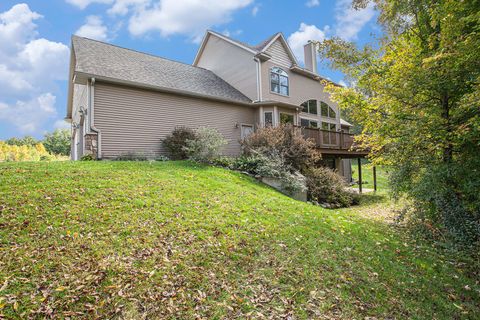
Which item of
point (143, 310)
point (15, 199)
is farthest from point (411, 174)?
point (15, 199)

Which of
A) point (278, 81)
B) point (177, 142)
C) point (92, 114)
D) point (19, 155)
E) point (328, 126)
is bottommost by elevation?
point (19, 155)

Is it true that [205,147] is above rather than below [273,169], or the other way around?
above

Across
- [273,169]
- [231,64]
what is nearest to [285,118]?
[231,64]

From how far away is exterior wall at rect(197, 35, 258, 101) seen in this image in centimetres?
1619

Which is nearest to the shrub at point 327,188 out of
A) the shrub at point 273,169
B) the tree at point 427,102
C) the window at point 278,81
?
the shrub at point 273,169

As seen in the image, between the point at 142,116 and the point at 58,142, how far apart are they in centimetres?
4264

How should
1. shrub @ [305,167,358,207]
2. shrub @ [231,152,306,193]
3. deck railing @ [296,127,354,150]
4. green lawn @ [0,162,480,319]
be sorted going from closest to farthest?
green lawn @ [0,162,480,319]
shrub @ [231,152,306,193]
shrub @ [305,167,358,207]
deck railing @ [296,127,354,150]

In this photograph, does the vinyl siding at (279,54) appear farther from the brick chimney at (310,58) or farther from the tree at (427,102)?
the tree at (427,102)

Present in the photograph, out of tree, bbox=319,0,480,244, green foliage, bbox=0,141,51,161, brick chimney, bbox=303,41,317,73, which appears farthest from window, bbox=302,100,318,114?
green foliage, bbox=0,141,51,161

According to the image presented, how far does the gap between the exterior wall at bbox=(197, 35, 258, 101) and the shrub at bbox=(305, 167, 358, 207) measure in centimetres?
654

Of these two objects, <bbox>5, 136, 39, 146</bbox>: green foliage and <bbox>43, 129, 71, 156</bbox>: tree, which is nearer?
<bbox>43, 129, 71, 156</bbox>: tree

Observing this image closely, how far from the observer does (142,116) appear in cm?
1184

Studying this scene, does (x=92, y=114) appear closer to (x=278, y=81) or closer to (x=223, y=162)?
(x=223, y=162)

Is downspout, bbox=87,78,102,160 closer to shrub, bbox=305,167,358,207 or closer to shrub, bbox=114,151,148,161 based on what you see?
shrub, bbox=114,151,148,161
